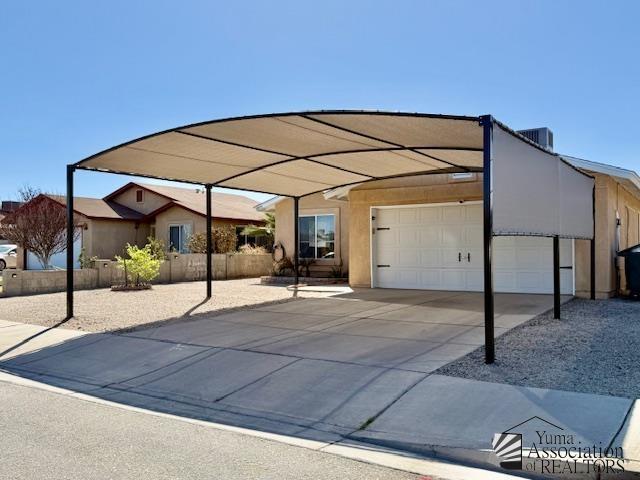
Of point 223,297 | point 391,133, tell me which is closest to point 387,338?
point 391,133

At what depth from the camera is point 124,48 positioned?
45.2ft

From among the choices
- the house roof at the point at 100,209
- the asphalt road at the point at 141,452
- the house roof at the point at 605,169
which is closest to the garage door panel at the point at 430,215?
the house roof at the point at 605,169

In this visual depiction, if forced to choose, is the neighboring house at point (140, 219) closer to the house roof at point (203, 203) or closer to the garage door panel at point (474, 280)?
the house roof at point (203, 203)

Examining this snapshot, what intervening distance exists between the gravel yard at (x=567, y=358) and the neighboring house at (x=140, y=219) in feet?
61.7

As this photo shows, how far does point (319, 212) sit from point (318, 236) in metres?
0.90

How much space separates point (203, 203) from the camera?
28672mm

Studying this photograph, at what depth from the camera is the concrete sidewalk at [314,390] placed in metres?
4.82

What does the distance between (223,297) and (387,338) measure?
7.21m

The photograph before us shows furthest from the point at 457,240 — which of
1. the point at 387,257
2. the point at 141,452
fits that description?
the point at 141,452

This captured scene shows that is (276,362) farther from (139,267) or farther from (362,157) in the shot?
(139,267)

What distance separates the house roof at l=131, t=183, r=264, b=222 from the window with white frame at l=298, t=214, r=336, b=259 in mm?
4717

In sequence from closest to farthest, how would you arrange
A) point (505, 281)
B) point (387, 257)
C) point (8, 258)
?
point (505, 281), point (387, 257), point (8, 258)

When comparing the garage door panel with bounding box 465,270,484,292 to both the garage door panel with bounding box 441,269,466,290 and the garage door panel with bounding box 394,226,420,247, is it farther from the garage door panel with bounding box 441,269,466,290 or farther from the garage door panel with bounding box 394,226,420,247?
the garage door panel with bounding box 394,226,420,247

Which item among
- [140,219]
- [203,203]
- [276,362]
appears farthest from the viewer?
[203,203]
